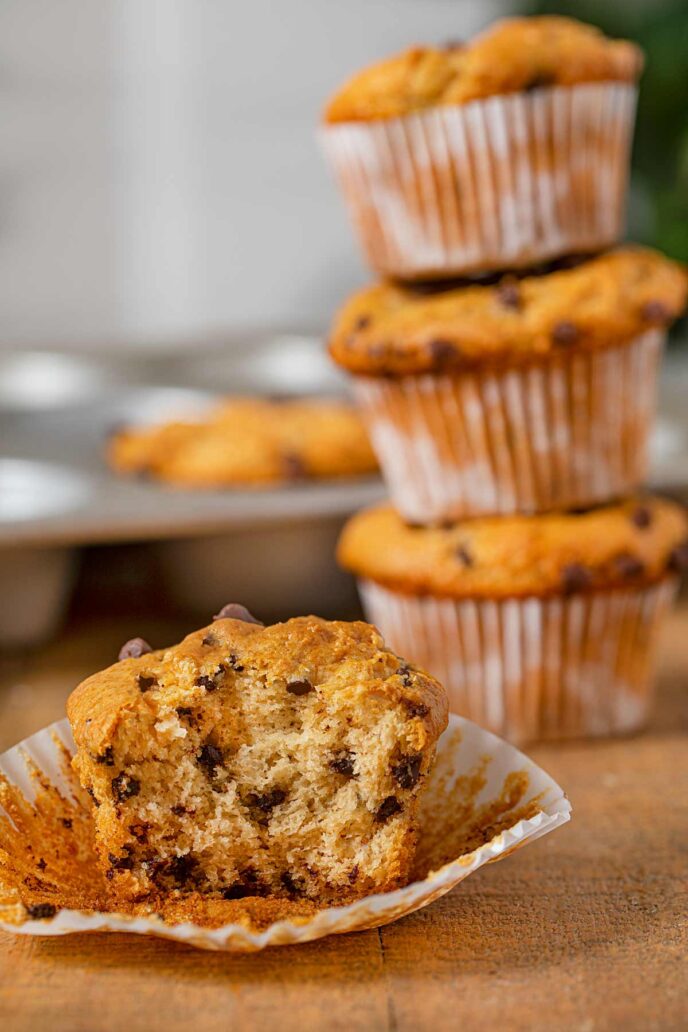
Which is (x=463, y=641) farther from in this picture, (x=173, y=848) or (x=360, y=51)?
(x=360, y=51)

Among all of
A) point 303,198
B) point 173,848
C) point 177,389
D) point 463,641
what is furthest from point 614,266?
point 303,198

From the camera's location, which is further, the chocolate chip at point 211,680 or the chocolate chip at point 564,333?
the chocolate chip at point 564,333

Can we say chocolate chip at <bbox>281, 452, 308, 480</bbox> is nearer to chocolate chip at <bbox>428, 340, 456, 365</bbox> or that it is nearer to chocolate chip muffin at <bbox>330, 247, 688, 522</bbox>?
chocolate chip muffin at <bbox>330, 247, 688, 522</bbox>

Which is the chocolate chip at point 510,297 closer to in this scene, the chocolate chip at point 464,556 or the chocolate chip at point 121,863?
the chocolate chip at point 464,556

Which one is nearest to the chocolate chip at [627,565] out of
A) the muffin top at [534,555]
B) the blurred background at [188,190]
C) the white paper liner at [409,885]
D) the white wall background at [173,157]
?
the muffin top at [534,555]

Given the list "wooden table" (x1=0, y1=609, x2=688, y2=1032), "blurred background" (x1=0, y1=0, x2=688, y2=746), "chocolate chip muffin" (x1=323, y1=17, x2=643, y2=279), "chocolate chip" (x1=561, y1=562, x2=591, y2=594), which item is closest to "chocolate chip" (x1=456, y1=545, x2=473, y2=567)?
"chocolate chip" (x1=561, y1=562, x2=591, y2=594)
